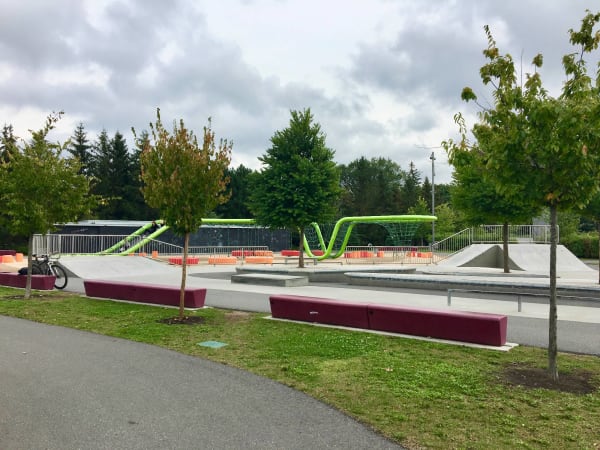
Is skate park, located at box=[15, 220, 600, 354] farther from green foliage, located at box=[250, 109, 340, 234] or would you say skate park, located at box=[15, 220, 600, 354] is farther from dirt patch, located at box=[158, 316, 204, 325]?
green foliage, located at box=[250, 109, 340, 234]

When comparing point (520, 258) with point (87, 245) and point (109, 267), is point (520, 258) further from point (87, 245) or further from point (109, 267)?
point (87, 245)

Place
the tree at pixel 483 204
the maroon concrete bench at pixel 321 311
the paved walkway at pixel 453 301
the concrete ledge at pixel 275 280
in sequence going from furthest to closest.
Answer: the tree at pixel 483 204 → the concrete ledge at pixel 275 280 → the maroon concrete bench at pixel 321 311 → the paved walkway at pixel 453 301

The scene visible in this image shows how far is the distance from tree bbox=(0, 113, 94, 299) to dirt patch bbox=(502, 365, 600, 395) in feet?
41.8

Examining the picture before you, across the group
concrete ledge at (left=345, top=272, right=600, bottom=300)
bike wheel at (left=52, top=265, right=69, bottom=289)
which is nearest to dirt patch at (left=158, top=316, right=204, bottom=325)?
bike wheel at (left=52, top=265, right=69, bottom=289)

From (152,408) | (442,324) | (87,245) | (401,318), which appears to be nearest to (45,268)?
(87,245)

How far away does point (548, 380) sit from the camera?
6.35 metres

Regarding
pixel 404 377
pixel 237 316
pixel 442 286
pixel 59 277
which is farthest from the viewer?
pixel 59 277

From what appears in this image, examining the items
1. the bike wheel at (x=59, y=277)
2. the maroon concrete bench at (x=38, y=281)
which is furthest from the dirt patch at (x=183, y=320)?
the bike wheel at (x=59, y=277)

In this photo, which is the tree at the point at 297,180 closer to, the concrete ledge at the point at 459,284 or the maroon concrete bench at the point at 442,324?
the concrete ledge at the point at 459,284

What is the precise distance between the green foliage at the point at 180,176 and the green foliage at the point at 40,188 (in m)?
5.01

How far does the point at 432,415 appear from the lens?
203 inches

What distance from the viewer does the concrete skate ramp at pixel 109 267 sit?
22797 mm

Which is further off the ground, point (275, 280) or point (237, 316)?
point (275, 280)

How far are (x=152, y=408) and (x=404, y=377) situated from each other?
325 centimetres
